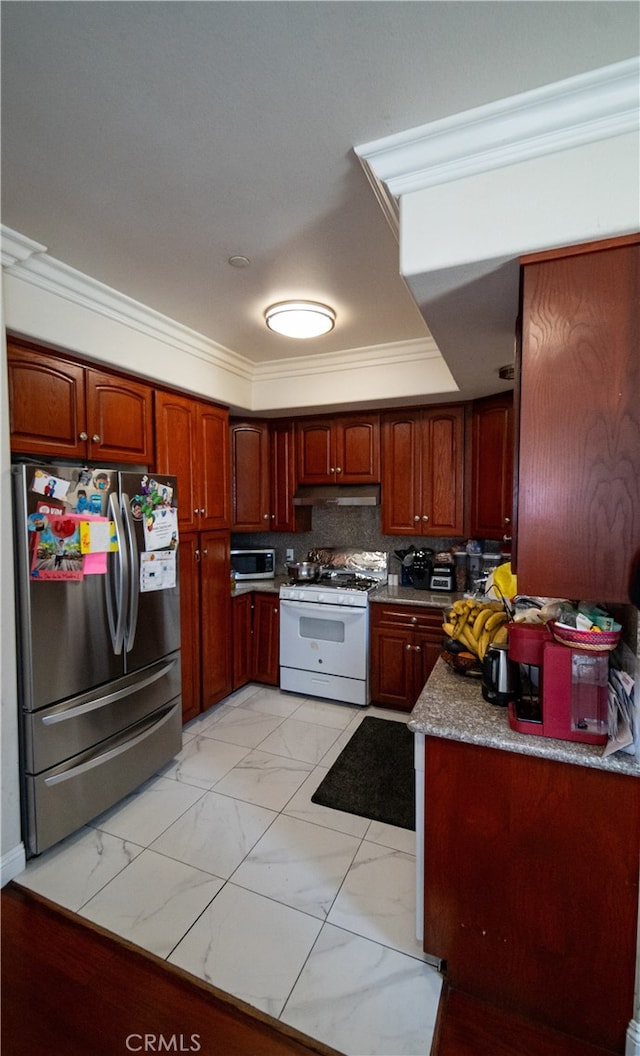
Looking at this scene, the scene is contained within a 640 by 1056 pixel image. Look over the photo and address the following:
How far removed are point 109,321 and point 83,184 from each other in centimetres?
82

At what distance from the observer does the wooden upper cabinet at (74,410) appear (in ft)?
6.07

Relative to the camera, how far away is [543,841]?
1.21 m

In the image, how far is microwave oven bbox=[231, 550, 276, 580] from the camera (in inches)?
143

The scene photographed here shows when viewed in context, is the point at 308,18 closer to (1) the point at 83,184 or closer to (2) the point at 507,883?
(1) the point at 83,184

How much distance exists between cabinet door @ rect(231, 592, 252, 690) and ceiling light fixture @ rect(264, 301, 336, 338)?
1966 mm

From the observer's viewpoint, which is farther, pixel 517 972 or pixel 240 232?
pixel 240 232

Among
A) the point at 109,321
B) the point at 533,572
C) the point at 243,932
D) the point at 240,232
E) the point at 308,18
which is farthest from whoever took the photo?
the point at 109,321

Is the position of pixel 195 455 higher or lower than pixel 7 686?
higher

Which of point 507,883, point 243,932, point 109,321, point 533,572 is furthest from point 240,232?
point 243,932

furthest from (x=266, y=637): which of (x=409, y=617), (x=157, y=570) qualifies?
(x=157, y=570)

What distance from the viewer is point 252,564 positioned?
3664 millimetres

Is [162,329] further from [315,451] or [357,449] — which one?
[357,449]

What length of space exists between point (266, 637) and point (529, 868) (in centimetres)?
247

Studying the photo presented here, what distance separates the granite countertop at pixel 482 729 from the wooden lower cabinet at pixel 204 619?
176cm
